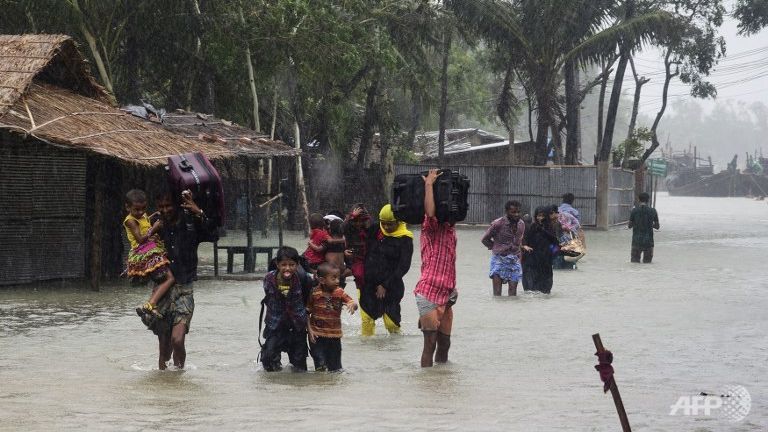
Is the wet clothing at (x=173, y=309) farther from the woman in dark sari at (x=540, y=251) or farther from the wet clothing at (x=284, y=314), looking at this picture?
the woman in dark sari at (x=540, y=251)

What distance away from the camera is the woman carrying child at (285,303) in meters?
9.64

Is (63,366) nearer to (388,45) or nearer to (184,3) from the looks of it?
(184,3)

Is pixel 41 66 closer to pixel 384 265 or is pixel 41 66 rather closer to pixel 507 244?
pixel 507 244

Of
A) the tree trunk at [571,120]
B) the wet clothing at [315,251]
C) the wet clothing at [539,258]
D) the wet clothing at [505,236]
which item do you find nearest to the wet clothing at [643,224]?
the wet clothing at [539,258]

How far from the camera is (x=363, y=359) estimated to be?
10781 mm

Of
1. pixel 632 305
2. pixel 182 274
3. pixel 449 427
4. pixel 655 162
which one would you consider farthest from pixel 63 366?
pixel 655 162

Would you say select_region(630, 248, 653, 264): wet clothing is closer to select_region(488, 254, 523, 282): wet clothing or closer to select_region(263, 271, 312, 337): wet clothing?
select_region(488, 254, 523, 282): wet clothing

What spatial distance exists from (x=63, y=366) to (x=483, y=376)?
11.1 feet

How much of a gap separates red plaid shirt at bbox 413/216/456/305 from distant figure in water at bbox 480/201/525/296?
601 cm

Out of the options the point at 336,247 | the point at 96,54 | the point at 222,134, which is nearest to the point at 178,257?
the point at 336,247

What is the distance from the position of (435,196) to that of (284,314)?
57.7 inches

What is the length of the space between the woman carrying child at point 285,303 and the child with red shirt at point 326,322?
0.11 meters

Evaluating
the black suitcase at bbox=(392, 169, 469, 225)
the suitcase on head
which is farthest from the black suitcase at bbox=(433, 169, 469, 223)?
the suitcase on head

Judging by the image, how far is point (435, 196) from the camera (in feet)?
31.6
